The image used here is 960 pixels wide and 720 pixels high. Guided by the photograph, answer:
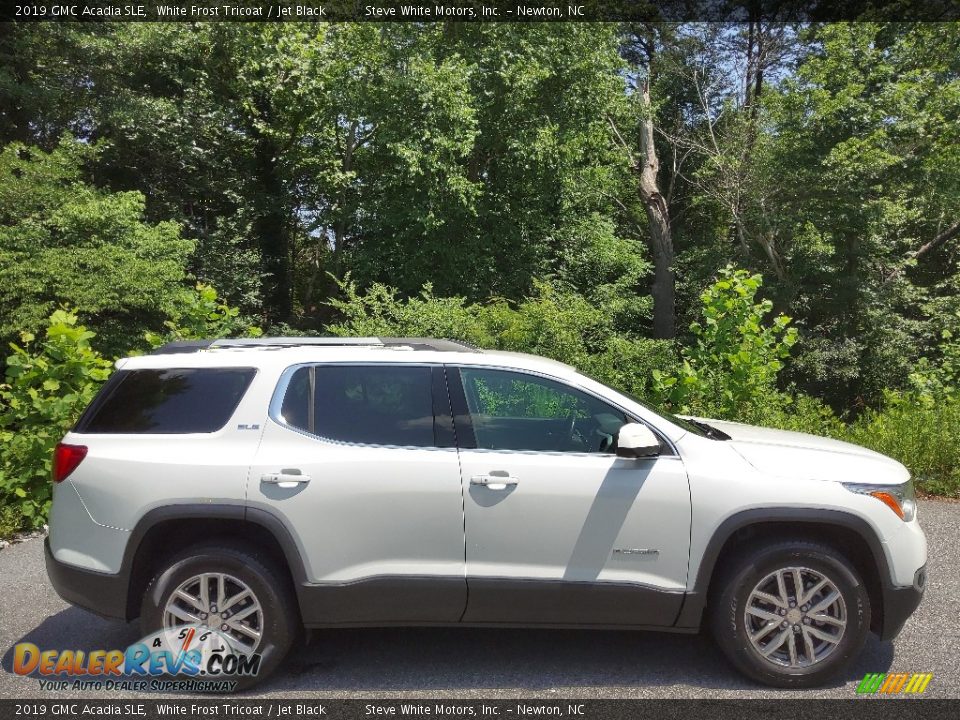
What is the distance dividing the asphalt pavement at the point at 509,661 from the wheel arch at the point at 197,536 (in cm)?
59

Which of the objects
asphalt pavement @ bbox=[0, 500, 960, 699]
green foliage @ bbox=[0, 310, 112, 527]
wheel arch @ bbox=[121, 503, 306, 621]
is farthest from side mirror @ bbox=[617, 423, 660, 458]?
green foliage @ bbox=[0, 310, 112, 527]

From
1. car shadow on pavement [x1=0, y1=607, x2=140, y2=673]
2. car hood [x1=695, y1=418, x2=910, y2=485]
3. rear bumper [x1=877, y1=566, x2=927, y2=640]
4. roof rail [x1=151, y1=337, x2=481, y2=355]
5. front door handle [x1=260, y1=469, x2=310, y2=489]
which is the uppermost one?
roof rail [x1=151, y1=337, x2=481, y2=355]

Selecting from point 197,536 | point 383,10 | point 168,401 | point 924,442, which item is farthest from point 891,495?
point 383,10

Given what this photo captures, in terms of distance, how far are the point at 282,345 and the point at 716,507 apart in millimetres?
2492

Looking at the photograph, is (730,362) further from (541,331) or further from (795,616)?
(795,616)

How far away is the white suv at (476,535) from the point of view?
4.16 m

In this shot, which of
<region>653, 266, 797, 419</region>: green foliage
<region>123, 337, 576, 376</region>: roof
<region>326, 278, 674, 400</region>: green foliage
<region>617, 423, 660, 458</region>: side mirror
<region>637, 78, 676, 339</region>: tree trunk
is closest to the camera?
<region>617, 423, 660, 458</region>: side mirror

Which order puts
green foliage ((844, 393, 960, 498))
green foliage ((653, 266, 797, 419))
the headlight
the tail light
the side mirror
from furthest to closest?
green foliage ((653, 266, 797, 419))
green foliage ((844, 393, 960, 498))
the tail light
the headlight
the side mirror

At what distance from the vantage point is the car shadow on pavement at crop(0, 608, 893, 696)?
14.1 feet

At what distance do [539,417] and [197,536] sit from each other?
1.93 m

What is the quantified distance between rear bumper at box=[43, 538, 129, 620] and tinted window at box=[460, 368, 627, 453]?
1.96 m

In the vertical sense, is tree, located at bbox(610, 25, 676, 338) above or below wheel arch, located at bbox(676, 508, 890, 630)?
above

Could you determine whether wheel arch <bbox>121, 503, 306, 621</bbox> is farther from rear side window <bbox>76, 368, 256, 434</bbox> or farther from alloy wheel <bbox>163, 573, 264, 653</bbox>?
rear side window <bbox>76, 368, 256, 434</bbox>

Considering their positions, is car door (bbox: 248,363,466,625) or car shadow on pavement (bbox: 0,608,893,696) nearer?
car door (bbox: 248,363,466,625)
